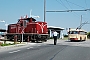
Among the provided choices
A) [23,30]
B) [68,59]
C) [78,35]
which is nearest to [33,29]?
[23,30]

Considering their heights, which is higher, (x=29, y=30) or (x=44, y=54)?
(x=29, y=30)

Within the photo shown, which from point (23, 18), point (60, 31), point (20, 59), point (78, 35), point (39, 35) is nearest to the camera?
point (20, 59)

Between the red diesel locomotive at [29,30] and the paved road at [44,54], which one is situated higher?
the red diesel locomotive at [29,30]

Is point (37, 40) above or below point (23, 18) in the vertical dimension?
below

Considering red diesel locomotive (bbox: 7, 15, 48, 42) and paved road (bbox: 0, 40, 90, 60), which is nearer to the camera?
paved road (bbox: 0, 40, 90, 60)

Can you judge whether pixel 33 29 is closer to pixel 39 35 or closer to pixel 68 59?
pixel 39 35

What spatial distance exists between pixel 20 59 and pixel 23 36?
20.7 metres

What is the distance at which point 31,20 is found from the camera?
34.1 m

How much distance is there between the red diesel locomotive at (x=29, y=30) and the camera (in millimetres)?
32469

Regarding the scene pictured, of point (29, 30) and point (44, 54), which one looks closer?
point (44, 54)

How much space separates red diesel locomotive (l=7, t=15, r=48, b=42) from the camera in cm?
3247

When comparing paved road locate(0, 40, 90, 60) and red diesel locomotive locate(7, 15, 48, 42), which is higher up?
red diesel locomotive locate(7, 15, 48, 42)

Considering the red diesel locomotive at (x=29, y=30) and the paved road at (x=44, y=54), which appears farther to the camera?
the red diesel locomotive at (x=29, y=30)

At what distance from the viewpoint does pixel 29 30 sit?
33.7 meters
